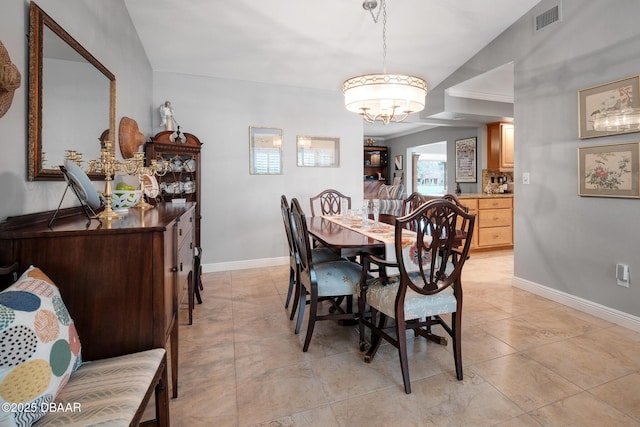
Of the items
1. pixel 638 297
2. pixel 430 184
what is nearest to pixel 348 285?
pixel 638 297

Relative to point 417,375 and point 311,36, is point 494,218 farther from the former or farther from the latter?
point 417,375

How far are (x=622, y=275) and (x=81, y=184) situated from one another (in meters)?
3.63

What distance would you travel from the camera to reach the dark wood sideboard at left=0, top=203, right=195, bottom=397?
110 centimetres

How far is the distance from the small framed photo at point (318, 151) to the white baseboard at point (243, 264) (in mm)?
1367

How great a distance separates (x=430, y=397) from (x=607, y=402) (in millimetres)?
883

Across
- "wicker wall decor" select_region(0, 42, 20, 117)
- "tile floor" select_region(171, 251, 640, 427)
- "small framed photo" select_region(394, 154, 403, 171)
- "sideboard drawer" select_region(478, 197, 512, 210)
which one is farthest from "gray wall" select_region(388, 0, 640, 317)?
"small framed photo" select_region(394, 154, 403, 171)

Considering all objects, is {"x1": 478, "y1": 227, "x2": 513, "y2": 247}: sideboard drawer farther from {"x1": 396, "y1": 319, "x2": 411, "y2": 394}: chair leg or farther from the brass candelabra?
the brass candelabra

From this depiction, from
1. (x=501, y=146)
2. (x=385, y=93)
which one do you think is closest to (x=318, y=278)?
(x=385, y=93)

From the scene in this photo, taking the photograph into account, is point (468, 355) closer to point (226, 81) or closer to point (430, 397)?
point (430, 397)

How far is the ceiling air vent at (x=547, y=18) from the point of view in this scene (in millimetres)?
2957

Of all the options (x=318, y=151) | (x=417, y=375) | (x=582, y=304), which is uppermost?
(x=318, y=151)

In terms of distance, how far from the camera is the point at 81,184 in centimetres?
128

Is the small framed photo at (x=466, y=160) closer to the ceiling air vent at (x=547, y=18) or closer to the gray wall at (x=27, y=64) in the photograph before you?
the ceiling air vent at (x=547, y=18)

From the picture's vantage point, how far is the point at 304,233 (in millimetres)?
1983
